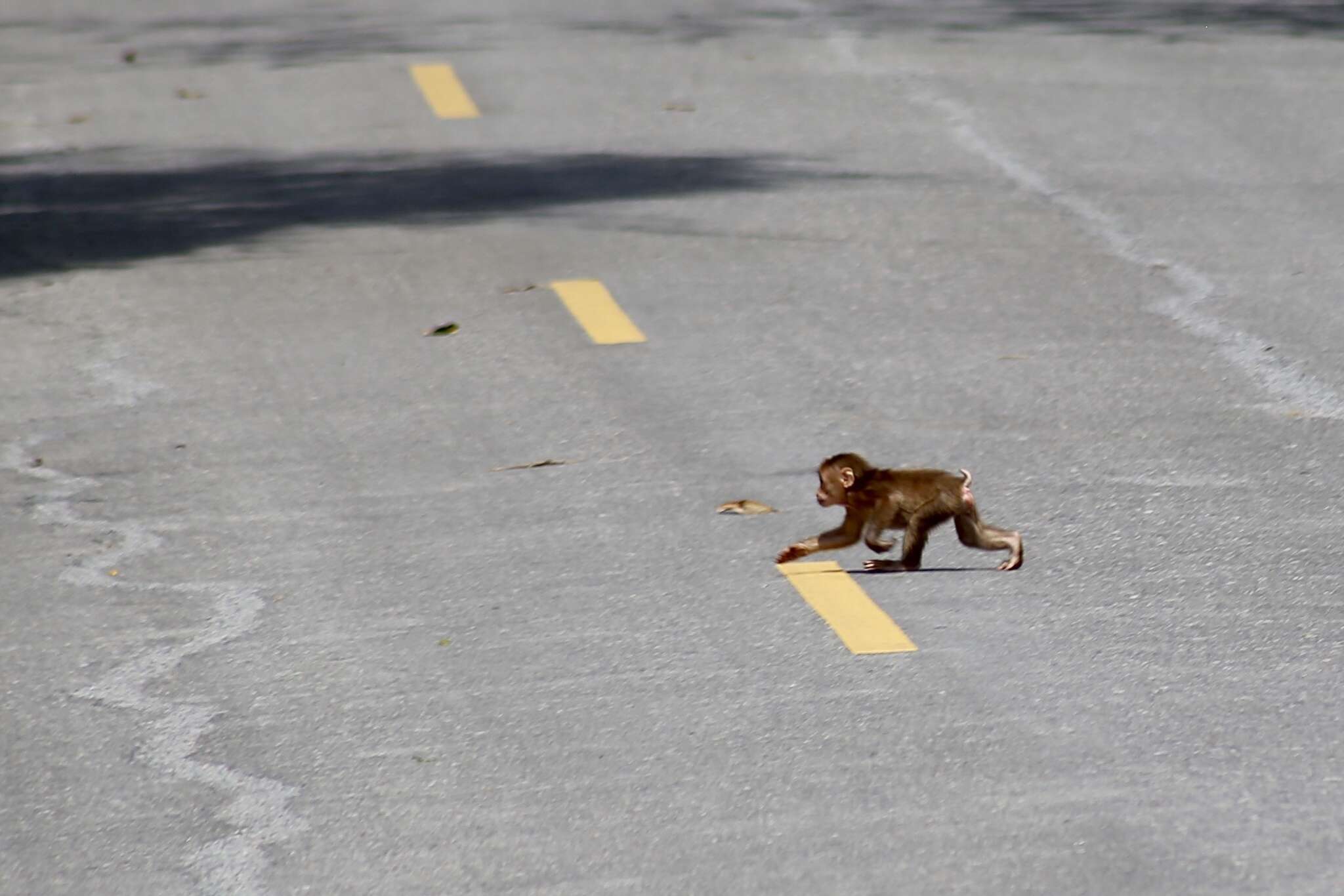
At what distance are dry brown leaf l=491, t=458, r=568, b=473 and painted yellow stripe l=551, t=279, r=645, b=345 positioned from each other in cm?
146

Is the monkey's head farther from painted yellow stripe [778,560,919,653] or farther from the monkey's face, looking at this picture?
painted yellow stripe [778,560,919,653]

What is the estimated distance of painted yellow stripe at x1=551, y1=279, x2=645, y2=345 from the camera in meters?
8.84

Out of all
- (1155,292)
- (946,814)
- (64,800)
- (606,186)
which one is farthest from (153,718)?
(606,186)

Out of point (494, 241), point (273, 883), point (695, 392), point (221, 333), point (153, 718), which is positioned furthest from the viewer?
point (494, 241)

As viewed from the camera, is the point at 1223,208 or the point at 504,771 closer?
the point at 504,771

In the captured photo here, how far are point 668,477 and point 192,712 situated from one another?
2.17 meters

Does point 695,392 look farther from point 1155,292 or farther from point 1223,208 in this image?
point 1223,208

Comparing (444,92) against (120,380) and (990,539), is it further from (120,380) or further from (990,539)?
(990,539)

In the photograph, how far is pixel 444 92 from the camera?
555 inches

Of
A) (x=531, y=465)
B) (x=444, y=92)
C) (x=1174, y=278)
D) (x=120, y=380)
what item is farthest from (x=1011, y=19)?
(x=531, y=465)

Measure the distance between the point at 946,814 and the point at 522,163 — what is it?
786cm

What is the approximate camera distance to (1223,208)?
10.6 meters

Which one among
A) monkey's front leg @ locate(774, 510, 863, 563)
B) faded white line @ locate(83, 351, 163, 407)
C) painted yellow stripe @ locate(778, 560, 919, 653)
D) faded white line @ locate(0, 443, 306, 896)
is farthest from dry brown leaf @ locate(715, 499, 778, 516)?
faded white line @ locate(83, 351, 163, 407)

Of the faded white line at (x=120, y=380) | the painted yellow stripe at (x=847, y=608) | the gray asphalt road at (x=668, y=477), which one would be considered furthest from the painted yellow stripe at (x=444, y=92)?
the painted yellow stripe at (x=847, y=608)
